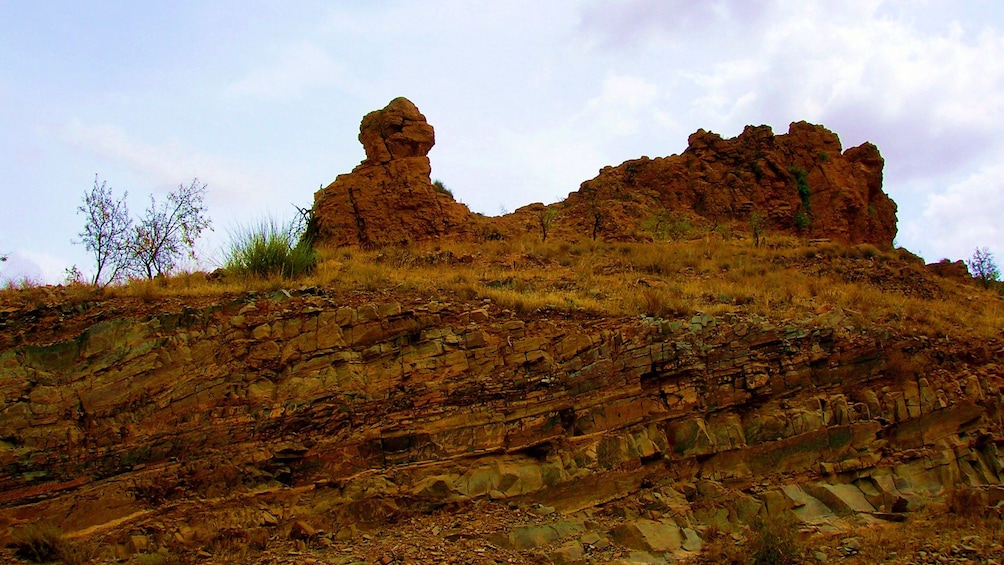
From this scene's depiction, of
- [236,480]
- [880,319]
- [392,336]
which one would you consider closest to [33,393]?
[236,480]

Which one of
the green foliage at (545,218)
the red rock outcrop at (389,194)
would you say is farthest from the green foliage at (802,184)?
the red rock outcrop at (389,194)

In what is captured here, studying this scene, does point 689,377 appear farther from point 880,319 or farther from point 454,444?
point 880,319

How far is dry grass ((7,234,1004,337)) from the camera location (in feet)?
37.2

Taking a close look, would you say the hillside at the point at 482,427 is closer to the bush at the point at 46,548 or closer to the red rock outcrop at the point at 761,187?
the bush at the point at 46,548

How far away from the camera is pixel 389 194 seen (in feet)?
56.5

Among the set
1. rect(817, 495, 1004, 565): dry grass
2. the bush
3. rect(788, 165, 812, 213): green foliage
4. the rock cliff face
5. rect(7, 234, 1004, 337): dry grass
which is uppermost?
rect(788, 165, 812, 213): green foliage

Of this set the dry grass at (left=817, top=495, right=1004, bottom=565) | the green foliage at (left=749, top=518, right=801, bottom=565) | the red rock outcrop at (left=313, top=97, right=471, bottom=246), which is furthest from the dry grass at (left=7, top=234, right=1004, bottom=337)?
the green foliage at (left=749, top=518, right=801, bottom=565)

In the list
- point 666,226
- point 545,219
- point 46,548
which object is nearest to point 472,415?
point 46,548

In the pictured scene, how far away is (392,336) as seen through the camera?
31.8ft

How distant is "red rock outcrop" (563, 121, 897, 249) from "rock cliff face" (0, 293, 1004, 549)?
1147 cm

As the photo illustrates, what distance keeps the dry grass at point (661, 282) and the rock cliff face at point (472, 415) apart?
1305mm

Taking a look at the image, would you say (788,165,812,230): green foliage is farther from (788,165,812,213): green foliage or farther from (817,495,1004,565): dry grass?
(817,495,1004,565): dry grass

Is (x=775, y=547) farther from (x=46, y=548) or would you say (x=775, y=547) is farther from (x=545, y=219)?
(x=545, y=219)

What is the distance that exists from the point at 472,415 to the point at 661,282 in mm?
6640
